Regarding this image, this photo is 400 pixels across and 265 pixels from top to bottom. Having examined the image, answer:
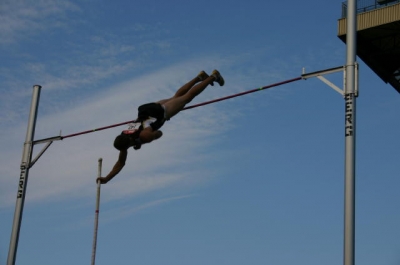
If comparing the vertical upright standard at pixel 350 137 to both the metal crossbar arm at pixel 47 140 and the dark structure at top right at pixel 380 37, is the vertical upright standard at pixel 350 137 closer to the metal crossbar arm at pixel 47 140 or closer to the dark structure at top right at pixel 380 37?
the metal crossbar arm at pixel 47 140

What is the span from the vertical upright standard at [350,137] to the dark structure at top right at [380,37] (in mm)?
9684

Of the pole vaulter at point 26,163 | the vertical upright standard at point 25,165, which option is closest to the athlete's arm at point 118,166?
the pole vaulter at point 26,163

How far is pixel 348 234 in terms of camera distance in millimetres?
8977

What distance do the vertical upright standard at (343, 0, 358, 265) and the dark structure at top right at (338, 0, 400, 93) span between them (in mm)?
9684

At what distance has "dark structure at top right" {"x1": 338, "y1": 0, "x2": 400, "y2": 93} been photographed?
19328 mm

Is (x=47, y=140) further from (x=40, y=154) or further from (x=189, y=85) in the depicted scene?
(x=189, y=85)

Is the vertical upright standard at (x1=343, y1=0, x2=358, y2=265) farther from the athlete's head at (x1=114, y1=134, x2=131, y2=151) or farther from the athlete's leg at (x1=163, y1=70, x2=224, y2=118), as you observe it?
the athlete's head at (x1=114, y1=134, x2=131, y2=151)

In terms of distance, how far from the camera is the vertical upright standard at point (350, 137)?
896 cm

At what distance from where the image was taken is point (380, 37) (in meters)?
20.4

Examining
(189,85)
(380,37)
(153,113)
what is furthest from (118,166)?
(380,37)

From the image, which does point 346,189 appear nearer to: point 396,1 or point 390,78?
point 396,1

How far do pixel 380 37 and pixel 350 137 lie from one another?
11678 mm

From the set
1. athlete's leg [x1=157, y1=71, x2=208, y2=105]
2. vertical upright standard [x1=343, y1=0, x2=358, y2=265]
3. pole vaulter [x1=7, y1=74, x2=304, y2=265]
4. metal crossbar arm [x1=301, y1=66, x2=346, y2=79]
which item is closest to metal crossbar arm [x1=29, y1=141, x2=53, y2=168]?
pole vaulter [x1=7, y1=74, x2=304, y2=265]

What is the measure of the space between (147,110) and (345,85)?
9.51 feet
